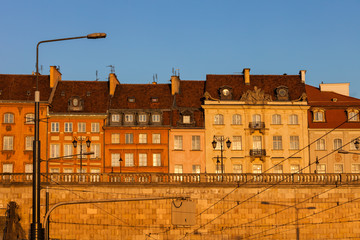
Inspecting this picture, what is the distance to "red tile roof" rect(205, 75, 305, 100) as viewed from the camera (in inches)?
2425

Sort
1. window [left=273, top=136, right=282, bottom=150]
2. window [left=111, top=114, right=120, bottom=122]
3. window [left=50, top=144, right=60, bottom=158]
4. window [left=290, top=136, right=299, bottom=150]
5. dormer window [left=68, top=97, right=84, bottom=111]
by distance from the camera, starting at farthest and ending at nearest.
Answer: dormer window [left=68, top=97, right=84, bottom=111], window [left=111, top=114, right=120, bottom=122], window [left=290, top=136, right=299, bottom=150], window [left=273, top=136, right=282, bottom=150], window [left=50, top=144, right=60, bottom=158]

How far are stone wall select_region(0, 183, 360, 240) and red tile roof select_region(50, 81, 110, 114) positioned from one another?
18.9 meters

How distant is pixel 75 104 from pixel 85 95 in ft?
8.26

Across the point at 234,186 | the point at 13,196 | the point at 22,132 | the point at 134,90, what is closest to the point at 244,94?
the point at 134,90

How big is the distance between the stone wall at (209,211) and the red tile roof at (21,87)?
64.2 feet

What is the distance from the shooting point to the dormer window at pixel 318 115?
198ft

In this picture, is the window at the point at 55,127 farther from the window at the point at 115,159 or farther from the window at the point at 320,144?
the window at the point at 320,144

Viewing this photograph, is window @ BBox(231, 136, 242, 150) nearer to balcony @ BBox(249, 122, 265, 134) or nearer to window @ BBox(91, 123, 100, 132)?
balcony @ BBox(249, 122, 265, 134)

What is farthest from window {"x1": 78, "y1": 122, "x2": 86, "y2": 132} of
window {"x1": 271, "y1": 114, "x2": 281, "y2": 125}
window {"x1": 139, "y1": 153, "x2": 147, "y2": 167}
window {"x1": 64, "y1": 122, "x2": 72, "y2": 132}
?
window {"x1": 271, "y1": 114, "x2": 281, "y2": 125}

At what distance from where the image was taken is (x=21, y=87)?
202 ft

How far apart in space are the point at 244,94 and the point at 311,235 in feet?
71.6

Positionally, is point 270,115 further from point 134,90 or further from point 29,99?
point 29,99

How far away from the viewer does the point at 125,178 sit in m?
43.9

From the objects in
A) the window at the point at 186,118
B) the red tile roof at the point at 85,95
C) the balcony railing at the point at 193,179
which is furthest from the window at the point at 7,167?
the window at the point at 186,118
